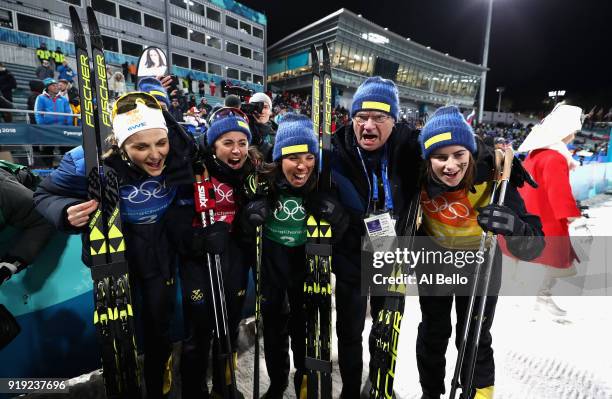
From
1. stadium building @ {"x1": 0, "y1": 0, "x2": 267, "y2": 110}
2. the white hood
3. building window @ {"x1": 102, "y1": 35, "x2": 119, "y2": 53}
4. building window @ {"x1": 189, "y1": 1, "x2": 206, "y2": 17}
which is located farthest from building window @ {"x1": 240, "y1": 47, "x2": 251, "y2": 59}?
the white hood

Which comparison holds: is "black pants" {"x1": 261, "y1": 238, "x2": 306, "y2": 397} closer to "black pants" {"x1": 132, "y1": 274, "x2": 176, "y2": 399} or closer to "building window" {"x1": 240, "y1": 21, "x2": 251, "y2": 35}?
"black pants" {"x1": 132, "y1": 274, "x2": 176, "y2": 399}

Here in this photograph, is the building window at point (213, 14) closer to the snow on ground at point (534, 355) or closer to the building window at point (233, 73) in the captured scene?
the building window at point (233, 73)

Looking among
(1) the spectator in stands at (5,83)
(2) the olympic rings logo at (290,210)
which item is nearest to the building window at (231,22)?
(1) the spectator in stands at (5,83)

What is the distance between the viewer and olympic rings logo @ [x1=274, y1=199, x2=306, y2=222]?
240cm

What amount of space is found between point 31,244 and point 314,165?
2.05 metres

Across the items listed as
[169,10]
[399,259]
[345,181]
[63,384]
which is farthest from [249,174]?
[169,10]

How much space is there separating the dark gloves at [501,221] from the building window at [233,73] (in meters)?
36.5

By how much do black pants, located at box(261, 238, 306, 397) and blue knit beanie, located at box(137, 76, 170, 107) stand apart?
3149mm

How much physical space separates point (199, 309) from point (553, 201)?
404 centimetres

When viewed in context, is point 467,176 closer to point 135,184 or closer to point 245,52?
point 135,184

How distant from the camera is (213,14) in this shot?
32969 mm

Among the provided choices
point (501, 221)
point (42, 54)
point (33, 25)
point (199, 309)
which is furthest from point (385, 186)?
point (33, 25)

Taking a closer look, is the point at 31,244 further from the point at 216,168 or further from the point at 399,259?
the point at 399,259

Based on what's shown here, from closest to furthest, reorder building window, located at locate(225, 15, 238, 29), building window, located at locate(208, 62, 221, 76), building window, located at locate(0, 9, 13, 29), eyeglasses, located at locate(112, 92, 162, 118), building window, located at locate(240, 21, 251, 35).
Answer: eyeglasses, located at locate(112, 92, 162, 118)
building window, located at locate(0, 9, 13, 29)
building window, located at locate(208, 62, 221, 76)
building window, located at locate(225, 15, 238, 29)
building window, located at locate(240, 21, 251, 35)
